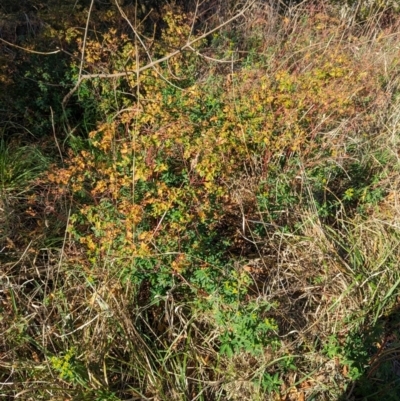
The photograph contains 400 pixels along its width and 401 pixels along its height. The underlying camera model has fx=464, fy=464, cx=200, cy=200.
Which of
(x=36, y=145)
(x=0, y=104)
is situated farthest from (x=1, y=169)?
(x=0, y=104)

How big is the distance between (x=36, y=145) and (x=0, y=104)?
549 millimetres

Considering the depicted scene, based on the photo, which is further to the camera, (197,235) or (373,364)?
(197,235)

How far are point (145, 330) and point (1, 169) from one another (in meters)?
1.48

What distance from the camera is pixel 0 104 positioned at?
3.64 meters

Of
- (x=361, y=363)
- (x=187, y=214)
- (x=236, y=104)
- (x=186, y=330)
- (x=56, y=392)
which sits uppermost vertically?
(x=236, y=104)

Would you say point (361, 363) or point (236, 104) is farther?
point (236, 104)

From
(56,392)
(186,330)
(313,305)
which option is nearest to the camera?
(56,392)

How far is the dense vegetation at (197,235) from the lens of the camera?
241 centimetres

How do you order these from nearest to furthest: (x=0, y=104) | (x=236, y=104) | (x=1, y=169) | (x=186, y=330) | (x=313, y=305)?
(x=186, y=330), (x=313, y=305), (x=1, y=169), (x=236, y=104), (x=0, y=104)

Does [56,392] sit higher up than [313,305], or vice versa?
[313,305]

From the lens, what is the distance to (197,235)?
263cm

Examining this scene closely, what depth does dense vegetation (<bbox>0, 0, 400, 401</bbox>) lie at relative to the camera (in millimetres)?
2408

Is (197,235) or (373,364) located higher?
(197,235)

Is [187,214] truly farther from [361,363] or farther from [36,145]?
[36,145]
